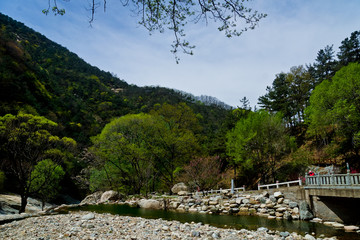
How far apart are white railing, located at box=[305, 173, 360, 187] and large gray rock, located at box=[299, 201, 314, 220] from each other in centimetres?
128

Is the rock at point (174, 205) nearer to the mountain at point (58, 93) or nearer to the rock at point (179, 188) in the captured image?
the rock at point (179, 188)

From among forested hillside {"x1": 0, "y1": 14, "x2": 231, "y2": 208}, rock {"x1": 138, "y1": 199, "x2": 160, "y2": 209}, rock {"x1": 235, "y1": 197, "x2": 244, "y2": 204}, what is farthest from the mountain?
rock {"x1": 235, "y1": 197, "x2": 244, "y2": 204}

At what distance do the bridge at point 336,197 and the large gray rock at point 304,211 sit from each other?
413mm

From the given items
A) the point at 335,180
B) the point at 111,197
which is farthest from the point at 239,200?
Result: the point at 111,197

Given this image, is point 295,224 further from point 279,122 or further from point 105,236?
point 279,122

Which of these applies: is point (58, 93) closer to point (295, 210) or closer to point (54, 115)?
point (54, 115)

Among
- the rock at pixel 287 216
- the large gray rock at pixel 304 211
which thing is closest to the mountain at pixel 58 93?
the rock at pixel 287 216

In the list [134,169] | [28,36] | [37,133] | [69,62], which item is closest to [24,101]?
[134,169]

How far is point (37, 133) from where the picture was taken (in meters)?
14.7

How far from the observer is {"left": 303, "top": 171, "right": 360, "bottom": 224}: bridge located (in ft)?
33.3

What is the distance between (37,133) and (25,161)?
3.86 m

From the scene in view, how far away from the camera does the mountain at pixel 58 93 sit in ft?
117

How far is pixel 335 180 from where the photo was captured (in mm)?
10930

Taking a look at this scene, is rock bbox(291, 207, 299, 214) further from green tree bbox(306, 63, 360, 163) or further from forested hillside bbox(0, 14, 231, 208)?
forested hillside bbox(0, 14, 231, 208)
